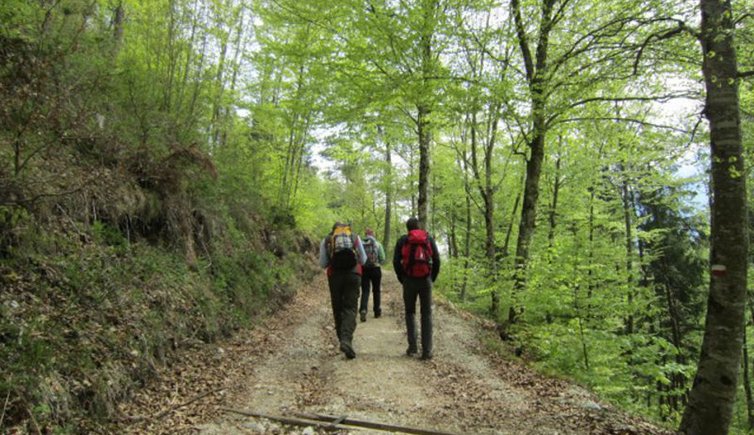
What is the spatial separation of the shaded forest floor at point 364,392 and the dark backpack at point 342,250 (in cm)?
159

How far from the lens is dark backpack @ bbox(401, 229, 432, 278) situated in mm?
6617

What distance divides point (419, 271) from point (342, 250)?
A: 51.4 inches

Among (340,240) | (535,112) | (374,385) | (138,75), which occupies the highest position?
(138,75)

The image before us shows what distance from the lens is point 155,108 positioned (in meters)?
Answer: 8.18

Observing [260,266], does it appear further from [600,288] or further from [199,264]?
[600,288]

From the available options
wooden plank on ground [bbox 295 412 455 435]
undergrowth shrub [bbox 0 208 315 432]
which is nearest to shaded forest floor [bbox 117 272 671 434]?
wooden plank on ground [bbox 295 412 455 435]

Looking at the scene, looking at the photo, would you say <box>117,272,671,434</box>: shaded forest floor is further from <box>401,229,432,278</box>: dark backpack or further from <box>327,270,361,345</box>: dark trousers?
<box>401,229,432,278</box>: dark backpack

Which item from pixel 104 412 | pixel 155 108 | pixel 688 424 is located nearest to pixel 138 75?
pixel 155 108

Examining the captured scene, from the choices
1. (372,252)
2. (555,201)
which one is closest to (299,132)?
(372,252)

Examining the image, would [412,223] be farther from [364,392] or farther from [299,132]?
[299,132]

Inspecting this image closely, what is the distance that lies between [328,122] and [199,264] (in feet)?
16.0

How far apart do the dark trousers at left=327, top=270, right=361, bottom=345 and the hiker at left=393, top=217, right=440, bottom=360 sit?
795 mm

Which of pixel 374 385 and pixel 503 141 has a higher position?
pixel 503 141

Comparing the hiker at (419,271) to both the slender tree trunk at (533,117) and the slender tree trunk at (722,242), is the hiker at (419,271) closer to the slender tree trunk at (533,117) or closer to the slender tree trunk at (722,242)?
the slender tree trunk at (533,117)
